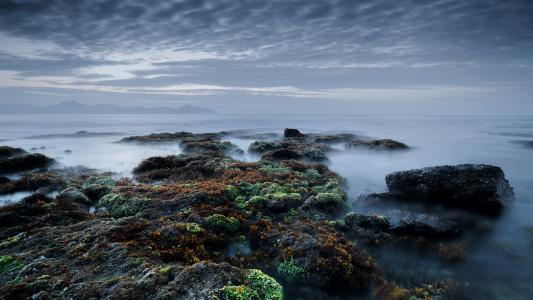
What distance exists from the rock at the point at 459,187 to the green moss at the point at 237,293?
53.2 ft

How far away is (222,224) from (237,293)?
6651 millimetres

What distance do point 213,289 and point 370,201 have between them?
15.2m

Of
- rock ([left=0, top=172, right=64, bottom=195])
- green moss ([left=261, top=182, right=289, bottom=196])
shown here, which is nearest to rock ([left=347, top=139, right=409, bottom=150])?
green moss ([left=261, top=182, right=289, bottom=196])

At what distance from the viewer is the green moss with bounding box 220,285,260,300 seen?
8656 mm

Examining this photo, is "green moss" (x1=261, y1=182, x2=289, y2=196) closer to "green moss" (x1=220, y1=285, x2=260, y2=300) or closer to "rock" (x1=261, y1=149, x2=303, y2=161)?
"green moss" (x1=220, y1=285, x2=260, y2=300)

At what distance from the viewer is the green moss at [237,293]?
8.66m

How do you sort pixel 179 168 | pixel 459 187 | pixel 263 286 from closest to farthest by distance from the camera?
pixel 263 286 → pixel 459 187 → pixel 179 168

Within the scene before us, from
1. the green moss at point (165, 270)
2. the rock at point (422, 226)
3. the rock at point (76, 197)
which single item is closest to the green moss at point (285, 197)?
the rock at point (422, 226)

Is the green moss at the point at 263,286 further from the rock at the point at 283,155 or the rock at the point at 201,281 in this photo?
the rock at the point at 283,155

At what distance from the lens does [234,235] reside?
A: 1492 centimetres

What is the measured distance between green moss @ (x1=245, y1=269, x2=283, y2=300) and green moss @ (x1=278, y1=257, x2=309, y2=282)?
2.26 metres

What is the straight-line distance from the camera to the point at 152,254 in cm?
1153

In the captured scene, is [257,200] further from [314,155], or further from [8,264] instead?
[314,155]

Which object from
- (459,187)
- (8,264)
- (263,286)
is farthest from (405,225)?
(8,264)
